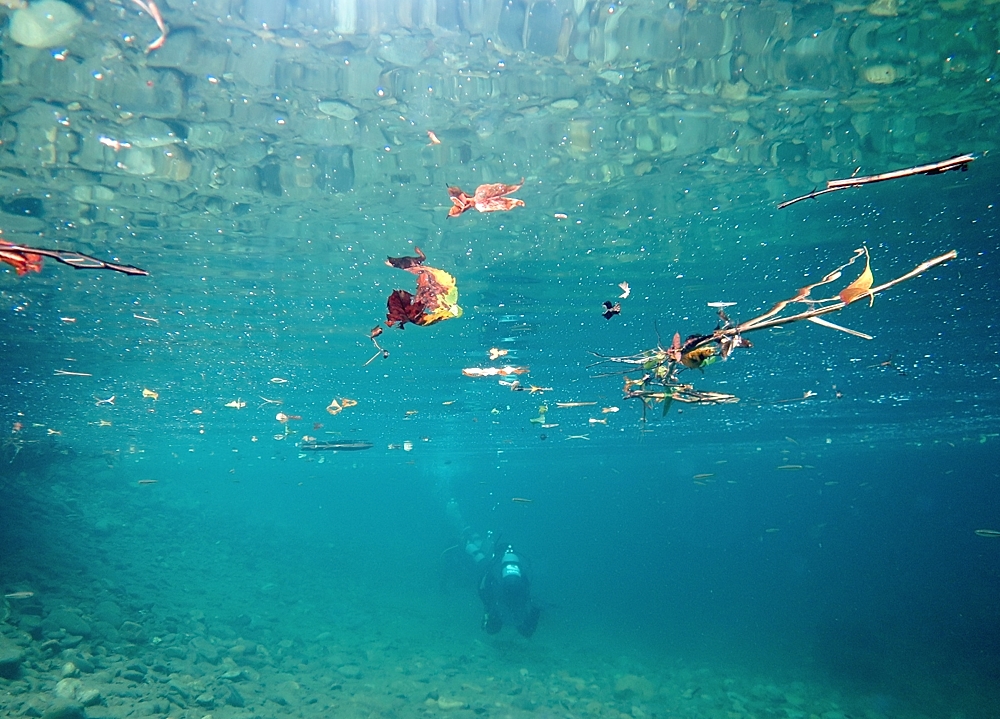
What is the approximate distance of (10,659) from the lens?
13023 millimetres

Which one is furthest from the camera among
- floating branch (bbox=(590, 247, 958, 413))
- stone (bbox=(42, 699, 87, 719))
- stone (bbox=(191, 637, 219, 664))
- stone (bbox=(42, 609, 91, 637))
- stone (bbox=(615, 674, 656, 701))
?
stone (bbox=(615, 674, 656, 701))

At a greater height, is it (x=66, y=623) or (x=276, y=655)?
(x=66, y=623)

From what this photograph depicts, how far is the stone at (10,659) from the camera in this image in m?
12.9

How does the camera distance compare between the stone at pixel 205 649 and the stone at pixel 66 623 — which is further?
the stone at pixel 205 649

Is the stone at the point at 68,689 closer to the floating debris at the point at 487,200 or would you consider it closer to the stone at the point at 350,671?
the stone at the point at 350,671

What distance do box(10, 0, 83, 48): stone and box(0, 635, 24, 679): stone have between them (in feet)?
49.6

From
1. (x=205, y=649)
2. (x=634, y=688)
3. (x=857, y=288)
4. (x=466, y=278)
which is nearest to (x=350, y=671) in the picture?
(x=205, y=649)

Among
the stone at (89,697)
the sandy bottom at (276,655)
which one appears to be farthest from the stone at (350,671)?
the stone at (89,697)

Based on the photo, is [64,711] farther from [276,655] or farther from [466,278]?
[466,278]

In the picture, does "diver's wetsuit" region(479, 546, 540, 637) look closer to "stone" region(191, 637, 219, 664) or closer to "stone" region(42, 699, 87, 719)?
"stone" region(191, 637, 219, 664)

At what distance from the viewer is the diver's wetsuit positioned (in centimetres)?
2355

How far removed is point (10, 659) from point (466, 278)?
15.4 m

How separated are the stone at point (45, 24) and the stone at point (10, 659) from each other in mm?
15117

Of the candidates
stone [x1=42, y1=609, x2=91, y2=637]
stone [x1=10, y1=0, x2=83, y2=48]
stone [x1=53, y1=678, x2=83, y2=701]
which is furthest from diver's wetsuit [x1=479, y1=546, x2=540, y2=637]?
stone [x1=10, y1=0, x2=83, y2=48]
